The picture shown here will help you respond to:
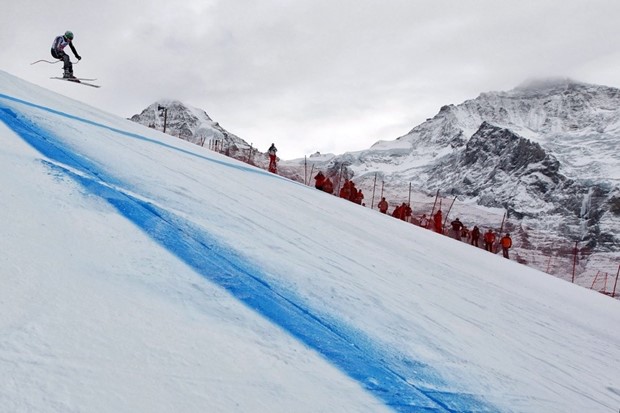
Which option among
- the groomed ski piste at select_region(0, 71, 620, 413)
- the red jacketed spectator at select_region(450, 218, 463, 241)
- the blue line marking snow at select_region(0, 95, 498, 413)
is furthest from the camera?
the red jacketed spectator at select_region(450, 218, 463, 241)

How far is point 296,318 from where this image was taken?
7.44 feet

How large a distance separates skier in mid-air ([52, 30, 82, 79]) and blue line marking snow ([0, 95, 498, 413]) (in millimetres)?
9213

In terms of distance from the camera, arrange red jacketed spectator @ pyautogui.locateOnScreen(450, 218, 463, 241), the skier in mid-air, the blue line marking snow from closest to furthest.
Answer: the blue line marking snow, the skier in mid-air, red jacketed spectator @ pyautogui.locateOnScreen(450, 218, 463, 241)

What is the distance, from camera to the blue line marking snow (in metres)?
1.95

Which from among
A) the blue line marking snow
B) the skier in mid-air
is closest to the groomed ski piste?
the blue line marking snow

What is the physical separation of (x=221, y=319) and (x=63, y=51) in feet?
38.9

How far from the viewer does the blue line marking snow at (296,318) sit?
195 centimetres

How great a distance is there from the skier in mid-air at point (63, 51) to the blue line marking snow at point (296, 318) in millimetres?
9213

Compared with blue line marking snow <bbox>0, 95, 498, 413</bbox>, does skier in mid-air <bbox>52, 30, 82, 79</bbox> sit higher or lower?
higher

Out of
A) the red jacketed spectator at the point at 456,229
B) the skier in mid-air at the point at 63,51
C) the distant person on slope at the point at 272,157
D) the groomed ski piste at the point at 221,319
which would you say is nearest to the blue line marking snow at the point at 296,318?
the groomed ski piste at the point at 221,319

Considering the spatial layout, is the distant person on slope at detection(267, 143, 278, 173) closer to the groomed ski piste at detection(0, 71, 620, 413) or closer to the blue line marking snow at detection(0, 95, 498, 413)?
the groomed ski piste at detection(0, 71, 620, 413)

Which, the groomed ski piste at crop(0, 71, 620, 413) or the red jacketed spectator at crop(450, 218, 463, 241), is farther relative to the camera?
the red jacketed spectator at crop(450, 218, 463, 241)

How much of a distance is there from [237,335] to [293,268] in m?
1.10

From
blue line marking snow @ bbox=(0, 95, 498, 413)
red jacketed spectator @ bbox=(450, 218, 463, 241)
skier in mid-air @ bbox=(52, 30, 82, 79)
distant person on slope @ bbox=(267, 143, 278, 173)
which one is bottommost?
red jacketed spectator @ bbox=(450, 218, 463, 241)
